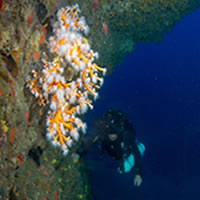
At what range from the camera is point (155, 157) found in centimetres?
1374

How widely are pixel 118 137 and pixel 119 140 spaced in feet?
0.42

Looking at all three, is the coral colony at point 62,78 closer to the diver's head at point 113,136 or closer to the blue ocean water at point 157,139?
the diver's head at point 113,136

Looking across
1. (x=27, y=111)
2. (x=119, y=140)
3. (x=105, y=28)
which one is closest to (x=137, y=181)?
(x=119, y=140)

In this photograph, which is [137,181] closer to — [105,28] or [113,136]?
[113,136]

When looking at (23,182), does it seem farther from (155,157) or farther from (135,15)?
(155,157)

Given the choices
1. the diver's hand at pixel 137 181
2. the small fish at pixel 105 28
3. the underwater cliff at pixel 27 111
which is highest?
the small fish at pixel 105 28

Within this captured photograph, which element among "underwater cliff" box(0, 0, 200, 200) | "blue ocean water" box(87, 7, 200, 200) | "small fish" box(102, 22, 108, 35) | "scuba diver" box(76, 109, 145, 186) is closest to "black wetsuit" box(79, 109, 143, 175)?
"scuba diver" box(76, 109, 145, 186)

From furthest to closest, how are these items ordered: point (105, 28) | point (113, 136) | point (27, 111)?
point (105, 28), point (113, 136), point (27, 111)

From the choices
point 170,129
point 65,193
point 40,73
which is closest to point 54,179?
point 65,193

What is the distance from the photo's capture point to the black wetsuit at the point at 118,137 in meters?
4.49

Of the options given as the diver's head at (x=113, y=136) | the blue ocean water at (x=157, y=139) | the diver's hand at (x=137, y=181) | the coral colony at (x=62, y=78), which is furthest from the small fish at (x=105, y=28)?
the blue ocean water at (x=157, y=139)

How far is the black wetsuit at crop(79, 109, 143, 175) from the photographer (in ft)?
14.7

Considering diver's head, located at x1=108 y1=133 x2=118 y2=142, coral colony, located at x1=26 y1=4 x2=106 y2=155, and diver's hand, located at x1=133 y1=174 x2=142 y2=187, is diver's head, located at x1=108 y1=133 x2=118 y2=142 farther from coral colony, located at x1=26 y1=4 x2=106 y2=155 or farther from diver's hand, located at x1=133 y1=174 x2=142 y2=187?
coral colony, located at x1=26 y1=4 x2=106 y2=155

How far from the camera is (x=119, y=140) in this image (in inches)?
189
